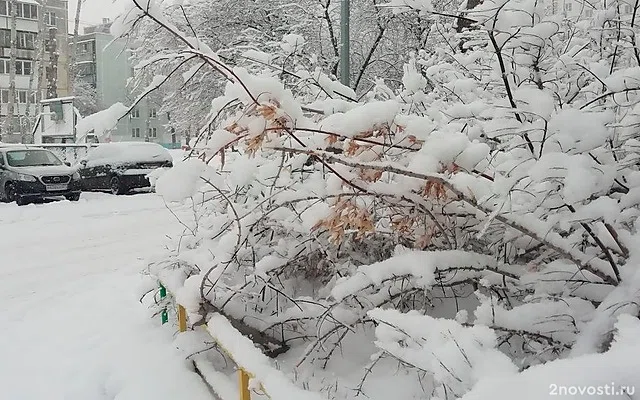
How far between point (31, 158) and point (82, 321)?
44.6ft

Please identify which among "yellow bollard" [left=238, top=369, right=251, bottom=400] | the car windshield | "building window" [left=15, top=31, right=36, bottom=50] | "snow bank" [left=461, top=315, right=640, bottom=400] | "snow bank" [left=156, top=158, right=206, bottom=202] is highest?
"building window" [left=15, top=31, right=36, bottom=50]

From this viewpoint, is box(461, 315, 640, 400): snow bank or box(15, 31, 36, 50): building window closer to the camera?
box(461, 315, 640, 400): snow bank

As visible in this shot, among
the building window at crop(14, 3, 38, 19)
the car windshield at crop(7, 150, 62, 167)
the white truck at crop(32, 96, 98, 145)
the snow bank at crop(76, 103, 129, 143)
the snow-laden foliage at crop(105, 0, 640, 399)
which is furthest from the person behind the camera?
the building window at crop(14, 3, 38, 19)

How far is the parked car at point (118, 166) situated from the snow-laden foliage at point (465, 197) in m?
16.3

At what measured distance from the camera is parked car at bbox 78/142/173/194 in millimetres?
19203

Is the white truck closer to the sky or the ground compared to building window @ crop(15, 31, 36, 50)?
closer to the ground

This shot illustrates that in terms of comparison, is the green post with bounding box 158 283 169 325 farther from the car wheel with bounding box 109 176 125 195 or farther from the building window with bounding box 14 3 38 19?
the building window with bounding box 14 3 38 19

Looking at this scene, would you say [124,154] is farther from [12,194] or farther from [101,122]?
[101,122]

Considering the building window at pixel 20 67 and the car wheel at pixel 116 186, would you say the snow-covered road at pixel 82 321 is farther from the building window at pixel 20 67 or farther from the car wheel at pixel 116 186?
the building window at pixel 20 67

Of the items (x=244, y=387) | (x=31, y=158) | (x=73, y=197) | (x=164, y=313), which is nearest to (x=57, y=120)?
(x=31, y=158)

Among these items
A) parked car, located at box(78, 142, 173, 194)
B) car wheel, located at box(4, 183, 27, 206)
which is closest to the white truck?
parked car, located at box(78, 142, 173, 194)

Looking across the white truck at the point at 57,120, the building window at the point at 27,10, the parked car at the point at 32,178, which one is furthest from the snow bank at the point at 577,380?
the building window at the point at 27,10

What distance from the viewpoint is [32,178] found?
55.3 feet

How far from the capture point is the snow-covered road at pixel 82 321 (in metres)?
4.21
